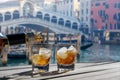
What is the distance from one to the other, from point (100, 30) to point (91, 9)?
9.98ft

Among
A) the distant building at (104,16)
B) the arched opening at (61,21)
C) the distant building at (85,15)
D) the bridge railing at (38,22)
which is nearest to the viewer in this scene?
the bridge railing at (38,22)

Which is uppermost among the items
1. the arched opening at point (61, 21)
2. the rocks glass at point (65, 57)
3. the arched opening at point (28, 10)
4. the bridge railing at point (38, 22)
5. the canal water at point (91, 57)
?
the arched opening at point (28, 10)

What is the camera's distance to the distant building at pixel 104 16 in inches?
1203

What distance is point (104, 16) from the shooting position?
31.5 metres

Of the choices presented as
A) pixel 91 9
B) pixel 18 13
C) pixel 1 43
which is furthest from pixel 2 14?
pixel 1 43

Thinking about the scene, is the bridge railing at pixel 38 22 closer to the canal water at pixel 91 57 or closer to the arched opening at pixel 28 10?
the arched opening at pixel 28 10

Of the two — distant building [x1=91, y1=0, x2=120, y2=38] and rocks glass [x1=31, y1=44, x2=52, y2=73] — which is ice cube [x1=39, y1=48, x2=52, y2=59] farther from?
distant building [x1=91, y1=0, x2=120, y2=38]

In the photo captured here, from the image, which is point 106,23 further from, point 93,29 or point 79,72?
point 79,72

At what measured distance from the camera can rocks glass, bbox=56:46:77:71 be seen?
278cm

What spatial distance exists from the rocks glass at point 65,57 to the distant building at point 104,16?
2822 cm

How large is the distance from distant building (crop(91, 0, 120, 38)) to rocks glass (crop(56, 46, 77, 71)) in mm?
28217

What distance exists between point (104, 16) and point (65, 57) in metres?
29.2

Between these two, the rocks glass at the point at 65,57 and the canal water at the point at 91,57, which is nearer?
the rocks glass at the point at 65,57

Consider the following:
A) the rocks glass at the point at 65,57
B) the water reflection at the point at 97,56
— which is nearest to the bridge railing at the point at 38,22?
the water reflection at the point at 97,56
